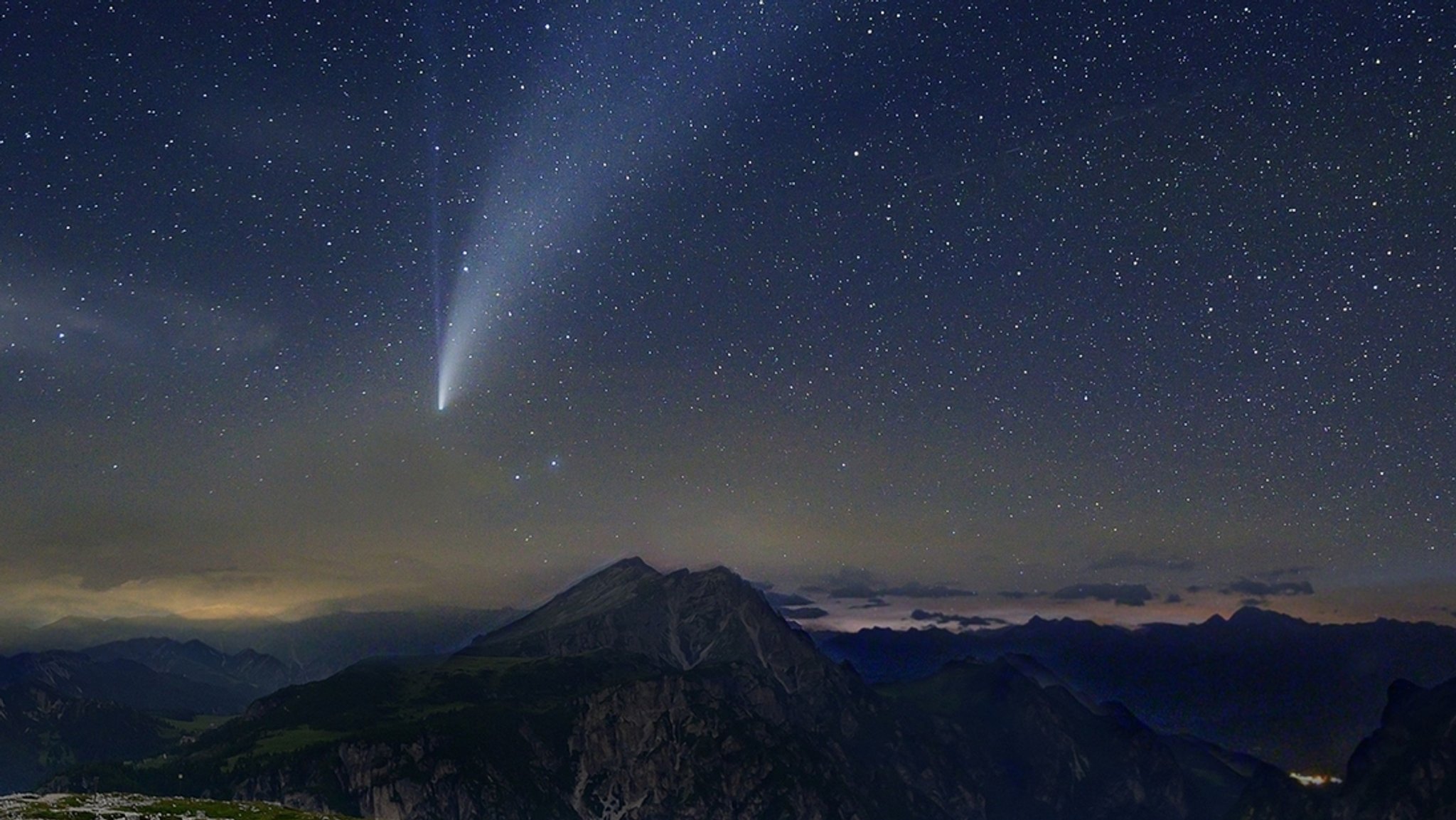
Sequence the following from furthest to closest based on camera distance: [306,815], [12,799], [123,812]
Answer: [306,815]
[12,799]
[123,812]

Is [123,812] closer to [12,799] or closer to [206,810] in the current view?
[206,810]

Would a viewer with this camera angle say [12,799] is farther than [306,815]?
No

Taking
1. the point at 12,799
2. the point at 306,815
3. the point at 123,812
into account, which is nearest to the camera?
the point at 123,812

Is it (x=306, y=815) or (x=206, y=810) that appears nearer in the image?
(x=206, y=810)

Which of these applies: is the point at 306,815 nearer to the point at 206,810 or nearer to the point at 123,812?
the point at 206,810

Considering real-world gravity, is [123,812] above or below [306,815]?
above

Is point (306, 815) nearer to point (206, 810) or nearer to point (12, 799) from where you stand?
point (206, 810)

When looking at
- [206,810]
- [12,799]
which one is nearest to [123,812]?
[206,810]
